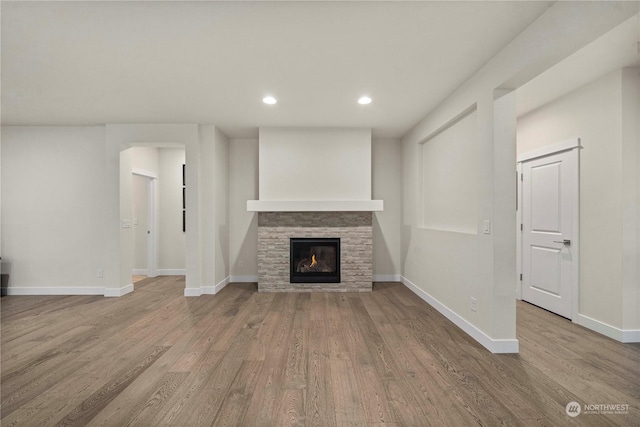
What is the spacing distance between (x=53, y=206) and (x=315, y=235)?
13.6 feet

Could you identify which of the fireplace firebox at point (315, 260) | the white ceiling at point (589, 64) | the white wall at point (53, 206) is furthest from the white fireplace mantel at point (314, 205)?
the white wall at point (53, 206)

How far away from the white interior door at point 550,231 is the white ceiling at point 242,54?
1673 millimetres

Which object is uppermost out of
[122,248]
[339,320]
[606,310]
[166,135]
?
[166,135]

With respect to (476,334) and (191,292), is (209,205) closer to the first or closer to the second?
(191,292)

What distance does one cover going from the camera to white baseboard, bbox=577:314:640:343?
2.78 metres

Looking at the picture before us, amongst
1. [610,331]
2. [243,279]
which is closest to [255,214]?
[243,279]

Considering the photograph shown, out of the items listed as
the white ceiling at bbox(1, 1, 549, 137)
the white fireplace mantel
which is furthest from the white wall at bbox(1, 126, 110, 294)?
the white fireplace mantel

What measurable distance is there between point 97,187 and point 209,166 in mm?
1793

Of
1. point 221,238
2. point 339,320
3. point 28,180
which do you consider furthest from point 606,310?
point 28,180

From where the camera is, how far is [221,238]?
502 cm

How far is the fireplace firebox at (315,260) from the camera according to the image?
15.9 ft

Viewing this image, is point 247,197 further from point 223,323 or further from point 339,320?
point 339,320

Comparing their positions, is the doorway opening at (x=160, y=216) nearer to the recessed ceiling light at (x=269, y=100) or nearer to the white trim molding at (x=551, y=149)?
the recessed ceiling light at (x=269, y=100)

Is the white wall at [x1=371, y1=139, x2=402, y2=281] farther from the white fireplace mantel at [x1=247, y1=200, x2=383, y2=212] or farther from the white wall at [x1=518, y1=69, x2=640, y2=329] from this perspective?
the white wall at [x1=518, y1=69, x2=640, y2=329]
